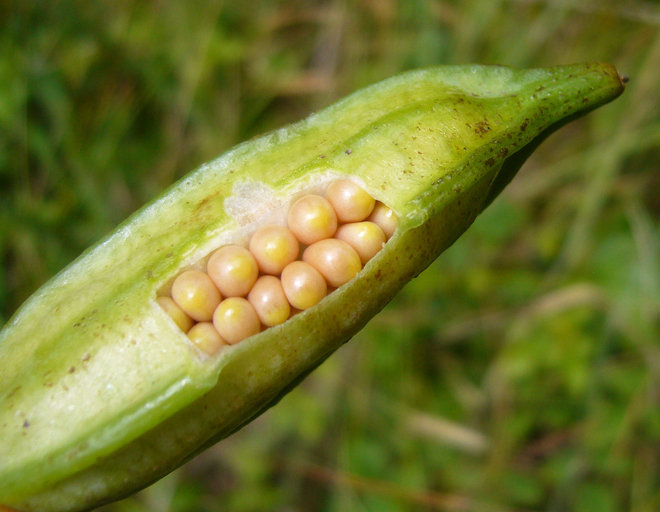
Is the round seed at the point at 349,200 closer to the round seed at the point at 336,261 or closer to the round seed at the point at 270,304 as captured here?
the round seed at the point at 336,261

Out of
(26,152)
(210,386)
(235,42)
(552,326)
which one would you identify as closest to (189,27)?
(235,42)

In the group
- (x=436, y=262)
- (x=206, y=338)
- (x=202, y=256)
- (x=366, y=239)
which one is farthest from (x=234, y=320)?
(x=436, y=262)

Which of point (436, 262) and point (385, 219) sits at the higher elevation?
point (385, 219)

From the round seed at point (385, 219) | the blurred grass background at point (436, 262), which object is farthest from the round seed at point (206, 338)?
the blurred grass background at point (436, 262)

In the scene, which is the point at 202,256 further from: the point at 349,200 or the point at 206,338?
the point at 349,200

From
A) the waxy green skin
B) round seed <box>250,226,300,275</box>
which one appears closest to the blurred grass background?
the waxy green skin
